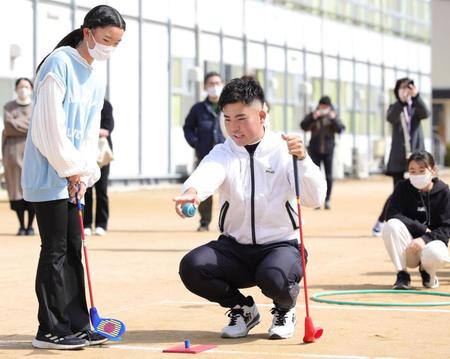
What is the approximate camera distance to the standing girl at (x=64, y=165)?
314 inches

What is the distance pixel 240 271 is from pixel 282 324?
43 centimetres

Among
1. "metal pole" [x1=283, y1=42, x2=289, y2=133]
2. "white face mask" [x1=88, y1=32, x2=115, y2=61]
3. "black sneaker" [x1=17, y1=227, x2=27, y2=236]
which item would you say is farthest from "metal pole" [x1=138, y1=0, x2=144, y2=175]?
"white face mask" [x1=88, y1=32, x2=115, y2=61]

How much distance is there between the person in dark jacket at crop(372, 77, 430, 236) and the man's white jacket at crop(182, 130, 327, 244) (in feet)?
28.5

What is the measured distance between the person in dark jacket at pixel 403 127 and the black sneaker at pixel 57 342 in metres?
9.41

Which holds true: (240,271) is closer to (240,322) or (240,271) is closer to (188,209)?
(240,322)

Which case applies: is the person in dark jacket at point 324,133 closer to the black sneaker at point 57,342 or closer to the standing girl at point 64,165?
the standing girl at point 64,165

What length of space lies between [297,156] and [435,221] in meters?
3.30

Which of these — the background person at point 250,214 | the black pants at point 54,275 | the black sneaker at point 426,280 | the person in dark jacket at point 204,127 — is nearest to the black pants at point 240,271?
the background person at point 250,214

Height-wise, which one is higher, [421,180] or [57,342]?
[421,180]

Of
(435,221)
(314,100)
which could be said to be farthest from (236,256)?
(314,100)

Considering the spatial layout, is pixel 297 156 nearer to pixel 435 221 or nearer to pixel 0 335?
pixel 0 335

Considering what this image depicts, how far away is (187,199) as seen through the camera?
7.86 metres

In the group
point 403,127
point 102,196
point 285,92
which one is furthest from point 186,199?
point 285,92

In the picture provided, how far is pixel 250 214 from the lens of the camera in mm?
8398
